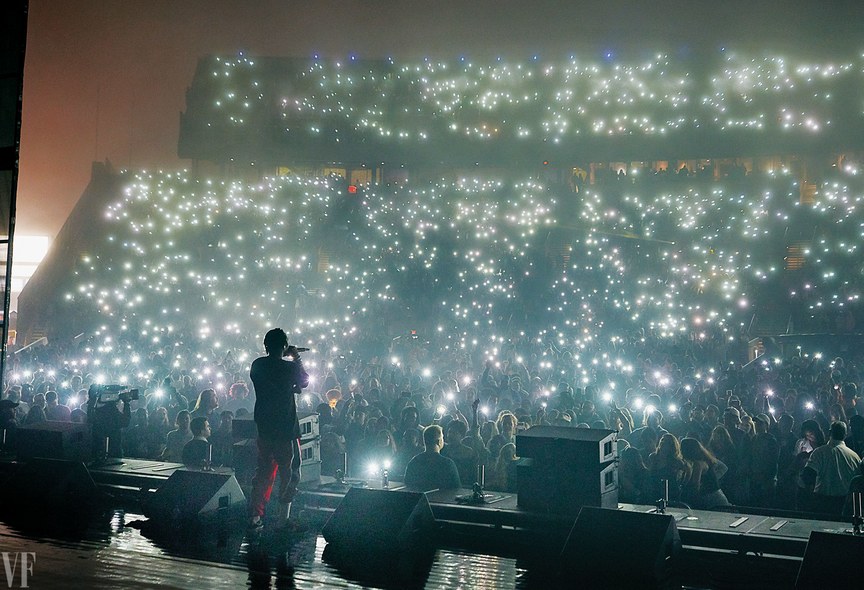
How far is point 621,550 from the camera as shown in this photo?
16.4 ft

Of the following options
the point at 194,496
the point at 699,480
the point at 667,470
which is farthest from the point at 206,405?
the point at 699,480

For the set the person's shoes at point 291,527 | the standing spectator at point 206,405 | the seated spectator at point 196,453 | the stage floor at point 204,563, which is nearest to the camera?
the stage floor at point 204,563

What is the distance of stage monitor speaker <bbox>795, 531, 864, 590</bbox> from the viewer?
4.36 meters

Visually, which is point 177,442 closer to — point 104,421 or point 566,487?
point 104,421

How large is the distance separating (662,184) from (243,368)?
61.5 feet

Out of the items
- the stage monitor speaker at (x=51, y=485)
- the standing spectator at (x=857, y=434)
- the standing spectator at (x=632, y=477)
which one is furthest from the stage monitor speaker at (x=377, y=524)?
the standing spectator at (x=857, y=434)

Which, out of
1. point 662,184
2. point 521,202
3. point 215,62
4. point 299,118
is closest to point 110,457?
Result: point 521,202

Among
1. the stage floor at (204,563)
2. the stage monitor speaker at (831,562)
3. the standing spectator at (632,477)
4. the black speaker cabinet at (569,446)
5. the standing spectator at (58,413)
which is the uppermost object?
the standing spectator at (58,413)

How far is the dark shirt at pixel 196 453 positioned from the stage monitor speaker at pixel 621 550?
4726mm

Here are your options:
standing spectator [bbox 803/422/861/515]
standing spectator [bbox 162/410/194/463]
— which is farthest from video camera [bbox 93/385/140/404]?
standing spectator [bbox 803/422/861/515]

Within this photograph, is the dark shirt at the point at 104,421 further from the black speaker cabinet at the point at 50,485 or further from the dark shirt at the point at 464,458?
the dark shirt at the point at 464,458

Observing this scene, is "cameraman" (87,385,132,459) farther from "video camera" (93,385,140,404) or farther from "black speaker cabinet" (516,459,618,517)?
"black speaker cabinet" (516,459,618,517)

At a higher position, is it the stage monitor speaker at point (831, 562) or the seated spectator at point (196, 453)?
the seated spectator at point (196, 453)

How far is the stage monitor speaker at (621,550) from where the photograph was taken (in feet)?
16.1
